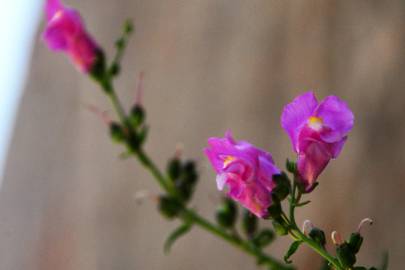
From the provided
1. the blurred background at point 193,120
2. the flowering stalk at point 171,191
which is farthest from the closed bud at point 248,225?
the blurred background at point 193,120

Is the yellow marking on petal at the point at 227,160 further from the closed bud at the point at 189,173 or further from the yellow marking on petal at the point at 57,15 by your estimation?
the yellow marking on petal at the point at 57,15

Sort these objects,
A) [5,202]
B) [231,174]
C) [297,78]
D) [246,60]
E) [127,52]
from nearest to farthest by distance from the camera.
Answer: [231,174] < [297,78] < [246,60] < [127,52] < [5,202]

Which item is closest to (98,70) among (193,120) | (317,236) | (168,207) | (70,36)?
(70,36)

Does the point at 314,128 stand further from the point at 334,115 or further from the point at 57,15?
the point at 57,15

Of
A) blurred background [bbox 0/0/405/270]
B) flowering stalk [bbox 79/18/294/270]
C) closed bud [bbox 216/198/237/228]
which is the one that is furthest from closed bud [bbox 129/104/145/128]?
blurred background [bbox 0/0/405/270]

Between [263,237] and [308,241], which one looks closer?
[308,241]

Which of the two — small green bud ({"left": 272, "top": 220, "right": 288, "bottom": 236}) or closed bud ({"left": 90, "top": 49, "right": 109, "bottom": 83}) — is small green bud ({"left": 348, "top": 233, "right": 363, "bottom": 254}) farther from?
closed bud ({"left": 90, "top": 49, "right": 109, "bottom": 83})

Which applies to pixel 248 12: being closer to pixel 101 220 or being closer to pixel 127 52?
pixel 127 52

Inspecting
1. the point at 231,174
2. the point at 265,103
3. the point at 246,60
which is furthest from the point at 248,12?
the point at 231,174
